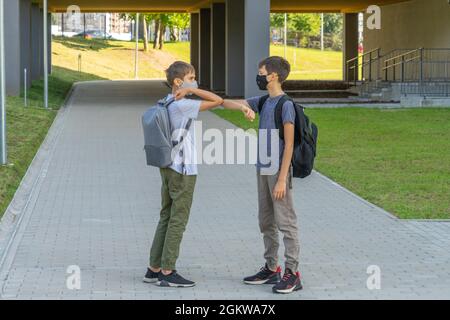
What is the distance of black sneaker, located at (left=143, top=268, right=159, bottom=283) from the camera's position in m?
7.95

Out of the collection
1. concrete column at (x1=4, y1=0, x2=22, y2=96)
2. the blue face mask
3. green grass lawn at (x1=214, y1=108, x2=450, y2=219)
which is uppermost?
concrete column at (x1=4, y1=0, x2=22, y2=96)

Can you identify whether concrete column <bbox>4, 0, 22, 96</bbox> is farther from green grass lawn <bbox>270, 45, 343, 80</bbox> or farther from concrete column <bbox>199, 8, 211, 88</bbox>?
green grass lawn <bbox>270, 45, 343, 80</bbox>

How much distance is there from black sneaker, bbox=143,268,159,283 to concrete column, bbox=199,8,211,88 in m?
36.4

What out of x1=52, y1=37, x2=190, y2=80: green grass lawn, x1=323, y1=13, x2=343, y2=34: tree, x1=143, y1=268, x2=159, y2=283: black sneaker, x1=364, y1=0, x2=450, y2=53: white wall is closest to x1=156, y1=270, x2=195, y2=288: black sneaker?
x1=143, y1=268, x2=159, y2=283: black sneaker

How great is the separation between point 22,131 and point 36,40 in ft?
83.1

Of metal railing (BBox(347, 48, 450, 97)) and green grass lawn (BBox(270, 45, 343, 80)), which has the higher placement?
green grass lawn (BBox(270, 45, 343, 80))

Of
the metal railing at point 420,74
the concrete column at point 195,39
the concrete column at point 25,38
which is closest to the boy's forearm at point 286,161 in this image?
the metal railing at point 420,74

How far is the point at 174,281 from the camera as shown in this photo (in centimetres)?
778

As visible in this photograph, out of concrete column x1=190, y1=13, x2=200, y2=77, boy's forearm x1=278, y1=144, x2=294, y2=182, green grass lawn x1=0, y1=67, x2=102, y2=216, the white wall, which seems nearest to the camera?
boy's forearm x1=278, y1=144, x2=294, y2=182

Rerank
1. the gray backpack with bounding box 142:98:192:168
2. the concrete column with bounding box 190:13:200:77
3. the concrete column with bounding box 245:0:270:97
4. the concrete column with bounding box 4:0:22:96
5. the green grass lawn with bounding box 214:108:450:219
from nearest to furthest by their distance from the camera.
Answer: the gray backpack with bounding box 142:98:192:168, the green grass lawn with bounding box 214:108:450:219, the concrete column with bounding box 245:0:270:97, the concrete column with bounding box 4:0:22:96, the concrete column with bounding box 190:13:200:77

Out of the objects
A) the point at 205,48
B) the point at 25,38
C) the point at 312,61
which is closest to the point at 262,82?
the point at 25,38

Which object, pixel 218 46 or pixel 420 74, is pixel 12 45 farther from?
pixel 420 74

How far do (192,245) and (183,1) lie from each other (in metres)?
33.4

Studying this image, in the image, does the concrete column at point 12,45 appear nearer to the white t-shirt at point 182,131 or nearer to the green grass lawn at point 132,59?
the white t-shirt at point 182,131
